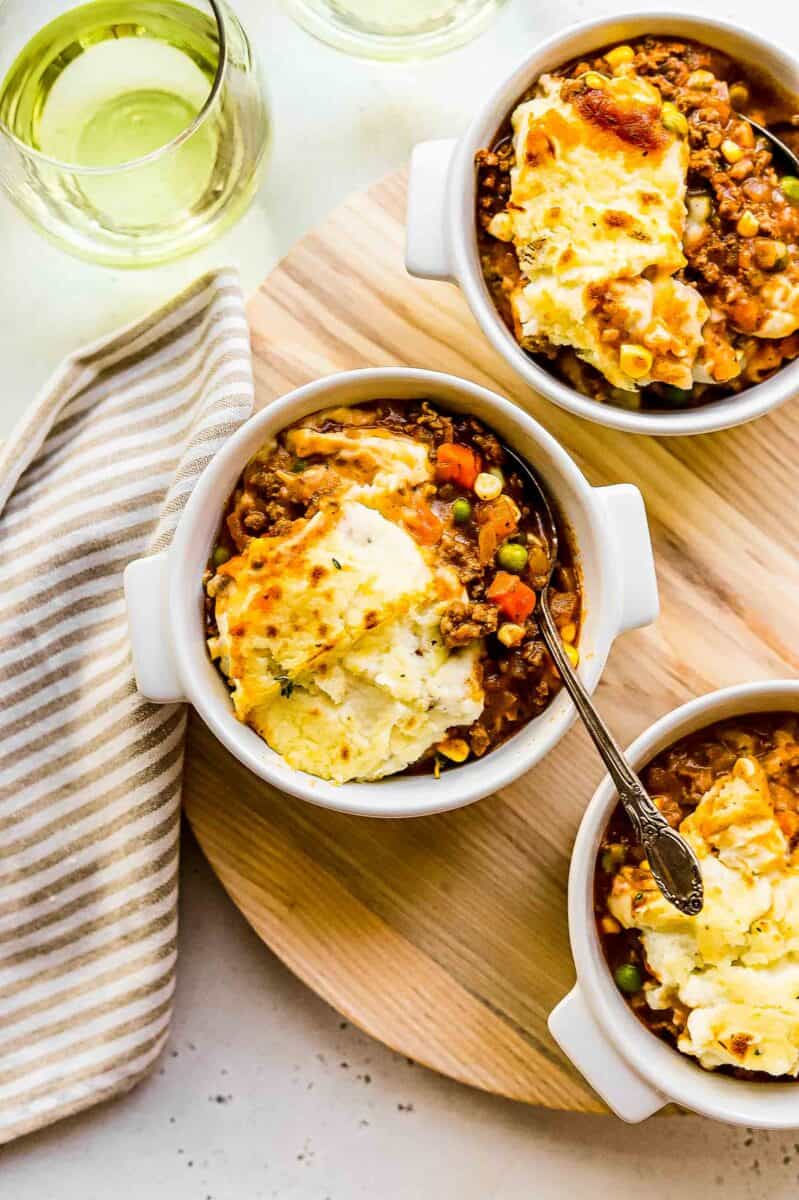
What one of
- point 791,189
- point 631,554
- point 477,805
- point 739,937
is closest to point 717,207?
point 791,189

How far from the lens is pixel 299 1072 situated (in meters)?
3.32

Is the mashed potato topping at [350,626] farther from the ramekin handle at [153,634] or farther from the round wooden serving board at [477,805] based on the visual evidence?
the round wooden serving board at [477,805]

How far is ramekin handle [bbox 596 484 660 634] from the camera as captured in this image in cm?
255

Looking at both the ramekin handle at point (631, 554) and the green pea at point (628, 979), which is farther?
the green pea at point (628, 979)

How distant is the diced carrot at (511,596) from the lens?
2523 millimetres

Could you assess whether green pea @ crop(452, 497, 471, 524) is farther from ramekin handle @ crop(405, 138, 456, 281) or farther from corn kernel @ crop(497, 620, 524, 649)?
ramekin handle @ crop(405, 138, 456, 281)

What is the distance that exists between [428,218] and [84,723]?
4.61 ft

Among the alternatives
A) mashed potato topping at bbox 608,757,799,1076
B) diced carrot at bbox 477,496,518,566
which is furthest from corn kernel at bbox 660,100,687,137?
mashed potato topping at bbox 608,757,799,1076

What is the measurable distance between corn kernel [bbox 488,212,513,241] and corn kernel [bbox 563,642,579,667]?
89cm

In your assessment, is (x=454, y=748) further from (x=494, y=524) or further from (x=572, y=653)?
(x=494, y=524)

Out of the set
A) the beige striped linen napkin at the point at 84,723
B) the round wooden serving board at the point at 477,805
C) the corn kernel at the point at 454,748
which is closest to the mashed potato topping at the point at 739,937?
the round wooden serving board at the point at 477,805

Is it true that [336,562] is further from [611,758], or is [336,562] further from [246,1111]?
[246,1111]

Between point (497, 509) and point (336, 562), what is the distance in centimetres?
36

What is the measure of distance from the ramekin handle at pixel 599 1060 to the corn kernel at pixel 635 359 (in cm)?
128
